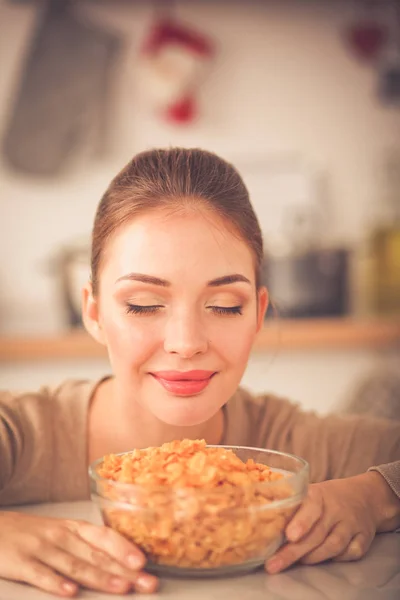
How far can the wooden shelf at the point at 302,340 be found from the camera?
1.46 meters

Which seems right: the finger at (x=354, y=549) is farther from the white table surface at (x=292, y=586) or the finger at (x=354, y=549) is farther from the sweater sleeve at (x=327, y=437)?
the sweater sleeve at (x=327, y=437)

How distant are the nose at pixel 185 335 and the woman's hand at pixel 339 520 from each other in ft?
0.45

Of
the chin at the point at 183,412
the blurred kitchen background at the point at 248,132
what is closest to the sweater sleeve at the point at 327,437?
the chin at the point at 183,412

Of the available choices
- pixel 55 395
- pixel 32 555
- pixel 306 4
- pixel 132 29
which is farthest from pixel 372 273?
pixel 32 555

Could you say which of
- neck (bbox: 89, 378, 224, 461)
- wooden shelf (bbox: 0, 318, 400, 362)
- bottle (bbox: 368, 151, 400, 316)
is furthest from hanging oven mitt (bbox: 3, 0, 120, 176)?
neck (bbox: 89, 378, 224, 461)

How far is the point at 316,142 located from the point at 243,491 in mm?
1463

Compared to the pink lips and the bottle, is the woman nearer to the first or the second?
the pink lips

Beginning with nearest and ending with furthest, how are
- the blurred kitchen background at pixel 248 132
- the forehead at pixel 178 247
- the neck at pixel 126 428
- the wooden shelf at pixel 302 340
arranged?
the forehead at pixel 178 247 → the neck at pixel 126 428 → the wooden shelf at pixel 302 340 → the blurred kitchen background at pixel 248 132

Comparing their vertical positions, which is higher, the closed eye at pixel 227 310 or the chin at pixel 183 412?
the closed eye at pixel 227 310

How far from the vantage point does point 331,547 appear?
488mm

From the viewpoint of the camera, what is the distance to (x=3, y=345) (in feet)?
4.93

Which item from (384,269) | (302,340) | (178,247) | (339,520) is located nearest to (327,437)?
(339,520)

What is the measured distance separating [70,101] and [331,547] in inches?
56.6

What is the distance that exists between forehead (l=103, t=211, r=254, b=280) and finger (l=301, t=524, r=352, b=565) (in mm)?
208
